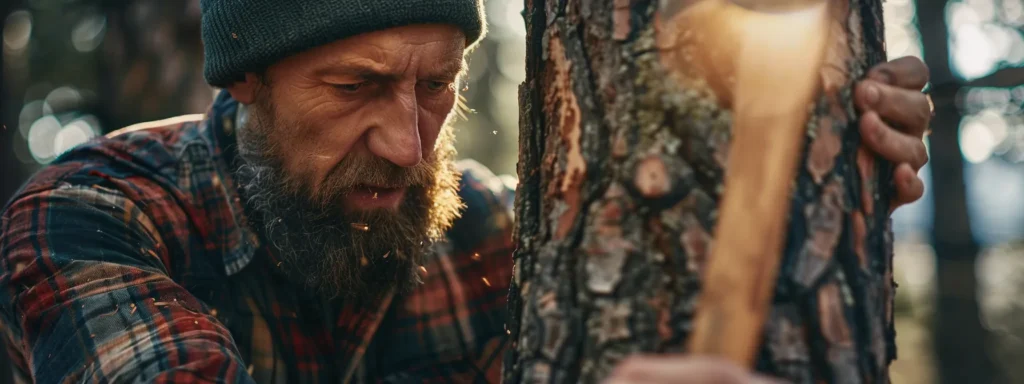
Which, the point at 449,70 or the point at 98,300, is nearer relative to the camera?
the point at 98,300

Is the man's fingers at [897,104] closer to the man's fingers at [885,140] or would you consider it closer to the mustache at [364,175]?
the man's fingers at [885,140]

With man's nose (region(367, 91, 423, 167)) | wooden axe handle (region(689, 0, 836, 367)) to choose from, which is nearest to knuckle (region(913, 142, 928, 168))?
wooden axe handle (region(689, 0, 836, 367))

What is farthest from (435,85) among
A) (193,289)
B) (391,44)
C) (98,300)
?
(98,300)

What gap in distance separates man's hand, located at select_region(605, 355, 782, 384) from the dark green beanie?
64.7 inches

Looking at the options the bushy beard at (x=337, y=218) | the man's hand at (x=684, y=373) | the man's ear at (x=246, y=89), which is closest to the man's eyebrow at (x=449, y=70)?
the bushy beard at (x=337, y=218)

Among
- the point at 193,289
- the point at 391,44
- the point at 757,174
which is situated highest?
the point at 391,44

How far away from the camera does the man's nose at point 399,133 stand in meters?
2.37

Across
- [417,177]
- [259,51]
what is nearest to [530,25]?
[417,177]

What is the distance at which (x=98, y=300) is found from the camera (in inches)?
79.0

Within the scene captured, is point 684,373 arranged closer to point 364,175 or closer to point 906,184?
point 906,184

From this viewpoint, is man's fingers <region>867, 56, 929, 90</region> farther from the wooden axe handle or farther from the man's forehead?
the man's forehead

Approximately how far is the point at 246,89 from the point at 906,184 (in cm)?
207

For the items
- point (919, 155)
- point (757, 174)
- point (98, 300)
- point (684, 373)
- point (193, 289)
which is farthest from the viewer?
point (193, 289)

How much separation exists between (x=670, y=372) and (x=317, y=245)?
1.75 meters
